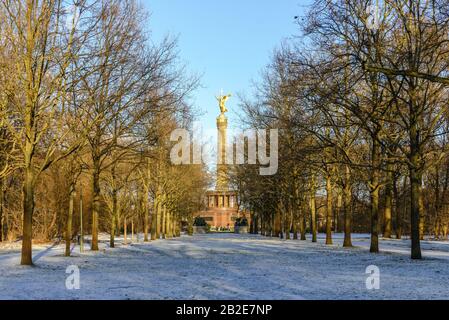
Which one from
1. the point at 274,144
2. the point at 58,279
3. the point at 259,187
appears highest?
the point at 274,144

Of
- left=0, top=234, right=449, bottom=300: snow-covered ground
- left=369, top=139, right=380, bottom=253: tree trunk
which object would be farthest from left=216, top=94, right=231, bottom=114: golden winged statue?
left=0, top=234, right=449, bottom=300: snow-covered ground

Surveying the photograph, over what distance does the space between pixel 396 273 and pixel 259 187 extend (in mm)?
29847

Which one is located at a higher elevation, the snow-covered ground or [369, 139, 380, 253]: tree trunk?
[369, 139, 380, 253]: tree trunk

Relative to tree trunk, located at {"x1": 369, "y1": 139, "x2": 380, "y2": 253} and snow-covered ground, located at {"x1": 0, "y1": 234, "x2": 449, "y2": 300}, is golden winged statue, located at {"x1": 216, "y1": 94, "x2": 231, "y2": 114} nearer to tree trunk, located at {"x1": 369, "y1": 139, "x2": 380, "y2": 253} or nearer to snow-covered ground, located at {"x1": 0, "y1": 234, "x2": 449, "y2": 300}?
tree trunk, located at {"x1": 369, "y1": 139, "x2": 380, "y2": 253}

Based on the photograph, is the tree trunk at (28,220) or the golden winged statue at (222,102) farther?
the golden winged statue at (222,102)

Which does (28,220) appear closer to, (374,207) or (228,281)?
(228,281)

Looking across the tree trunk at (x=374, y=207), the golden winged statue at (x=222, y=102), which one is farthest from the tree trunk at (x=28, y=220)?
the golden winged statue at (x=222, y=102)

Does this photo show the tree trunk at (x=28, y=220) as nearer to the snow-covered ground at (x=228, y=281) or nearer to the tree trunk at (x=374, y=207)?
the snow-covered ground at (x=228, y=281)

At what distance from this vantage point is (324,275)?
14.9 m

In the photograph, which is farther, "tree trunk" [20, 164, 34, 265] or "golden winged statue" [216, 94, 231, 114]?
"golden winged statue" [216, 94, 231, 114]

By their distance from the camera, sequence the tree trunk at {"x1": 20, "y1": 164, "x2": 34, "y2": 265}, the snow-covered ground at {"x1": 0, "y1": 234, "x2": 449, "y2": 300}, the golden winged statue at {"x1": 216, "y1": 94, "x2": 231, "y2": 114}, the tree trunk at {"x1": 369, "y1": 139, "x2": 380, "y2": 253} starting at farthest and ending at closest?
the golden winged statue at {"x1": 216, "y1": 94, "x2": 231, "y2": 114}, the tree trunk at {"x1": 369, "y1": 139, "x2": 380, "y2": 253}, the tree trunk at {"x1": 20, "y1": 164, "x2": 34, "y2": 265}, the snow-covered ground at {"x1": 0, "y1": 234, "x2": 449, "y2": 300}

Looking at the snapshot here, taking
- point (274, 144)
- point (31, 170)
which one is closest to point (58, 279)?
point (31, 170)

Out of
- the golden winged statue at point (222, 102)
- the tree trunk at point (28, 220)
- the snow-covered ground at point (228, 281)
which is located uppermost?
the golden winged statue at point (222, 102)
